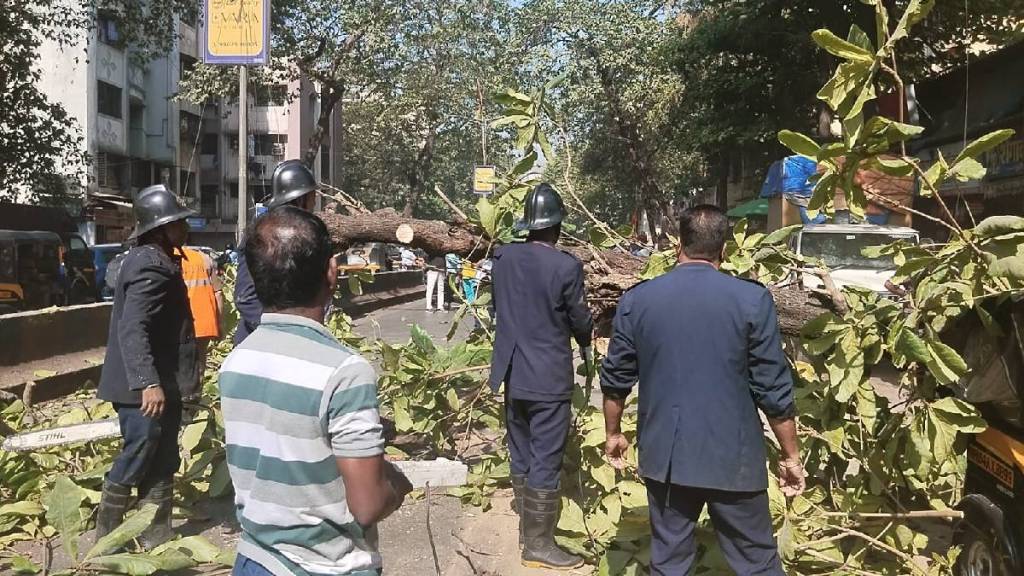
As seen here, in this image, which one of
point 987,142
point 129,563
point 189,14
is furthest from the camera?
point 189,14

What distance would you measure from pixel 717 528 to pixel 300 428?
1665 millimetres

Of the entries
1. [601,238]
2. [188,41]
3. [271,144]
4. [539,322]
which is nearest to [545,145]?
[601,238]

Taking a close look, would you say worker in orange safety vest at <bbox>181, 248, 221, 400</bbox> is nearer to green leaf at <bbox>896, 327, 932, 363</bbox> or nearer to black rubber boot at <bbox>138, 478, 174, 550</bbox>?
black rubber boot at <bbox>138, 478, 174, 550</bbox>

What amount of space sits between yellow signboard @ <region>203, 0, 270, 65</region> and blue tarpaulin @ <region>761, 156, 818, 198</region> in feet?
25.6

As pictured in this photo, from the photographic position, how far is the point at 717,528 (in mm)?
2965

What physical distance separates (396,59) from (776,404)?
2168 cm

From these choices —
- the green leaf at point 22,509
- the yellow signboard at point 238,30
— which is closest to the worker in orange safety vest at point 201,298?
the green leaf at point 22,509

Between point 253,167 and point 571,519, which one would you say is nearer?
Answer: point 571,519

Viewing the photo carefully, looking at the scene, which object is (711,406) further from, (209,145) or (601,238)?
(209,145)

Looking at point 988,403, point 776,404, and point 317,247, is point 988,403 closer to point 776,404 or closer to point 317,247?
point 776,404

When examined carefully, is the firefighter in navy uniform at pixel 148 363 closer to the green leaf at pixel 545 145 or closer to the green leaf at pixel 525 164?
the green leaf at pixel 525 164

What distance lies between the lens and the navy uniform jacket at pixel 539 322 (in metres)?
4.16

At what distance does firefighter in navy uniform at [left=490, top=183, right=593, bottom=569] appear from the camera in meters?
4.15

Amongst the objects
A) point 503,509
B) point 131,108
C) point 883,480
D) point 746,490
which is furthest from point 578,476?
point 131,108
